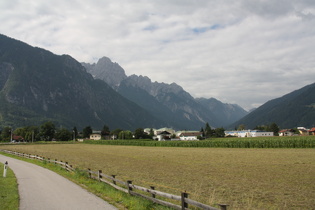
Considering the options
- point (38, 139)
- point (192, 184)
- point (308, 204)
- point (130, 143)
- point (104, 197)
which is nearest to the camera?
point (308, 204)

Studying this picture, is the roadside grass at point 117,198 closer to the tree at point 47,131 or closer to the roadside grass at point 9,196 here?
the roadside grass at point 9,196

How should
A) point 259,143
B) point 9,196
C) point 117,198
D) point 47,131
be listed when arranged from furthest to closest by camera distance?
point 47,131
point 259,143
point 9,196
point 117,198

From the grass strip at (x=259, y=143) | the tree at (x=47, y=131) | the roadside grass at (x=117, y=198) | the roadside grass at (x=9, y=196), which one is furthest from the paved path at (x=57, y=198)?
the tree at (x=47, y=131)

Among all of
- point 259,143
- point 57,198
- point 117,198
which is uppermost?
point 57,198

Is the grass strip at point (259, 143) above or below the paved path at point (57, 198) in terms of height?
below

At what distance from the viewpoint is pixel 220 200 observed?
15.3 metres

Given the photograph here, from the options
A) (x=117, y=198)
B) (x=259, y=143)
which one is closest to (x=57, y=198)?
(x=117, y=198)

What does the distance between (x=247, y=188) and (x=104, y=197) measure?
9636mm

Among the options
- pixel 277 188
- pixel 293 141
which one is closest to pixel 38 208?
pixel 277 188

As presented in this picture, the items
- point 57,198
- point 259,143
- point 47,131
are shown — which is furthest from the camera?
point 47,131

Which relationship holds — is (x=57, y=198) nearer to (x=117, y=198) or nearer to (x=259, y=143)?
(x=117, y=198)

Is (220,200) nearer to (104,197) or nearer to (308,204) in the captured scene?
(308,204)

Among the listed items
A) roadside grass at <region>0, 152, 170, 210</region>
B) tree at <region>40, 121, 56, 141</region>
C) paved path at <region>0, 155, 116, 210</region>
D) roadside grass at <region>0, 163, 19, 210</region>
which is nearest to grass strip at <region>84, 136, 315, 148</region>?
roadside grass at <region>0, 152, 170, 210</region>

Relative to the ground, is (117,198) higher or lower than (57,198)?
lower
